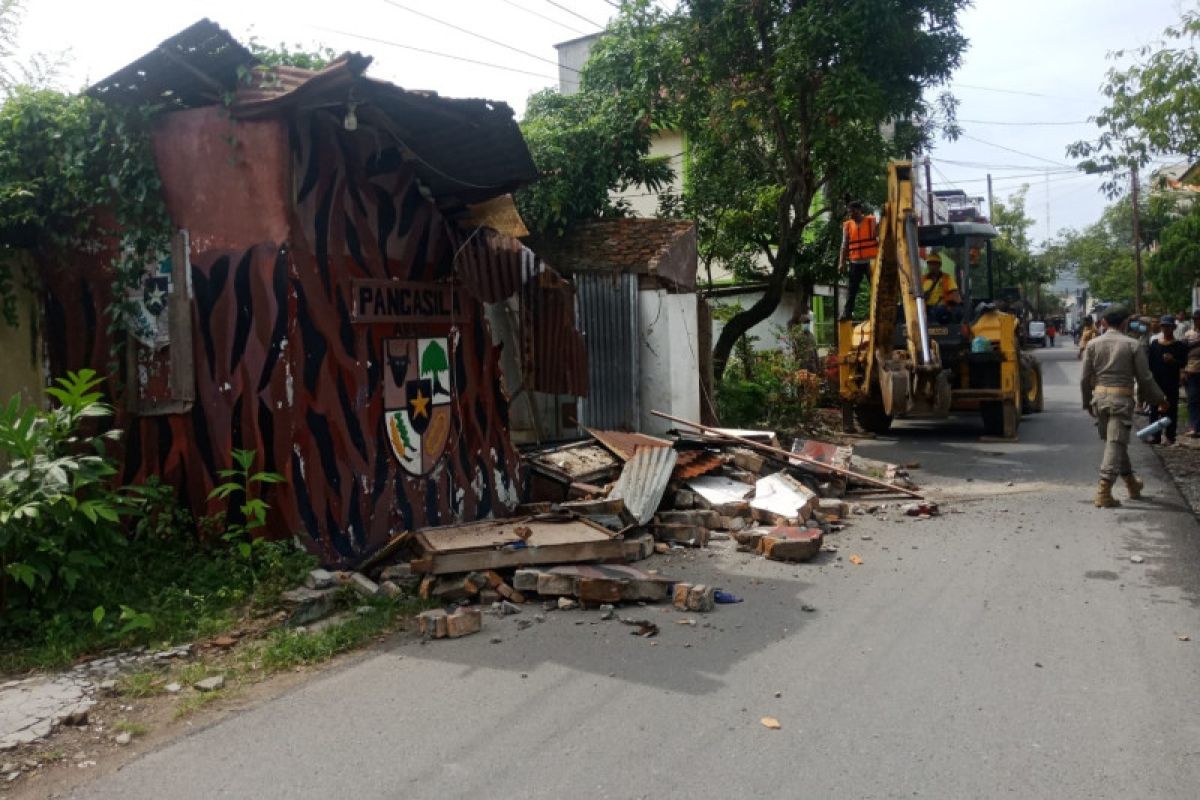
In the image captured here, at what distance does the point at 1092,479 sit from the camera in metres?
10.9

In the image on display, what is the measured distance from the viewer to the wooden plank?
6547 millimetres

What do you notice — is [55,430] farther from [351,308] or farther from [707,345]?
[707,345]

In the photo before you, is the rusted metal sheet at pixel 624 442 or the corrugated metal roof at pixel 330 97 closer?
the corrugated metal roof at pixel 330 97

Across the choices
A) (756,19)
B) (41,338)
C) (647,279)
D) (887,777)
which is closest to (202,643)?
(41,338)

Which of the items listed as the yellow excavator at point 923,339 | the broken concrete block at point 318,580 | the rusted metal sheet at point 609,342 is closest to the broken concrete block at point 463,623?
the broken concrete block at point 318,580

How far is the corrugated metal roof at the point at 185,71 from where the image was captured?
6316 mm

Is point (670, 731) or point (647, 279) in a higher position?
point (647, 279)

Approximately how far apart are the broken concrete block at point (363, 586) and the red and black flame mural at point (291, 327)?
45cm

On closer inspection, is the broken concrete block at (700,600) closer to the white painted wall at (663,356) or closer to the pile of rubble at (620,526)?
the pile of rubble at (620,526)

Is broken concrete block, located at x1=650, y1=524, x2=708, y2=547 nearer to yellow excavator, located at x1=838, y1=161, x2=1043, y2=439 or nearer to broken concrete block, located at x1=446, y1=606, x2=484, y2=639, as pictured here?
broken concrete block, located at x1=446, y1=606, x2=484, y2=639

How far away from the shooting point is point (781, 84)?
1351 centimetres

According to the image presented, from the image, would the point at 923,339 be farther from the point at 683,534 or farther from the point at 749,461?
the point at 683,534

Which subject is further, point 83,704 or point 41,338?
point 41,338

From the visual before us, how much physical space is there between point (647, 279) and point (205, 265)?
21.0 feet
